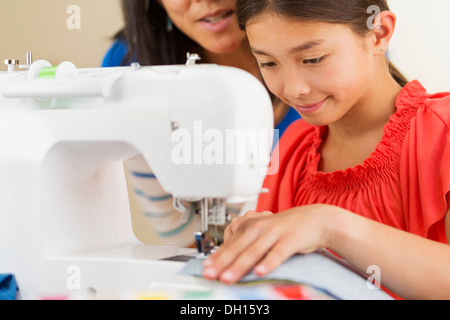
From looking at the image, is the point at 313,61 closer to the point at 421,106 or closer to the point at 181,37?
the point at 421,106

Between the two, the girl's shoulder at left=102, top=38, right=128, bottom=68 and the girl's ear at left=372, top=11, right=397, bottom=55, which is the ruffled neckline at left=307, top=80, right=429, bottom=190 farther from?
the girl's shoulder at left=102, top=38, right=128, bottom=68

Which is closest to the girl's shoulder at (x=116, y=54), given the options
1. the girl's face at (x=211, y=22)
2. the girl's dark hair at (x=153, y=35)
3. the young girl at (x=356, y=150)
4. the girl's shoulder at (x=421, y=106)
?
the girl's dark hair at (x=153, y=35)

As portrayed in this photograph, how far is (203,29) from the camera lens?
1.44 meters

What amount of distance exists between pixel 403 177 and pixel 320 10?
14.4 inches

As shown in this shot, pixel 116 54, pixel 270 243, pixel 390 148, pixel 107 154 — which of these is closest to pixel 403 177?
pixel 390 148

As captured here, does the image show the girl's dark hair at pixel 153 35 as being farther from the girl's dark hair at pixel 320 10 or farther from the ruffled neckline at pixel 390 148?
the ruffled neckline at pixel 390 148

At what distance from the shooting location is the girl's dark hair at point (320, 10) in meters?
0.95

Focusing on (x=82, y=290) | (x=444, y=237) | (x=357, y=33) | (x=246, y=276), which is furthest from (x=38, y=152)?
(x=444, y=237)

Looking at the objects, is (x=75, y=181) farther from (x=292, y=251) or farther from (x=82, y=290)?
(x=292, y=251)

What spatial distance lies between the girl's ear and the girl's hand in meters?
0.49

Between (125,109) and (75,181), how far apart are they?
164mm

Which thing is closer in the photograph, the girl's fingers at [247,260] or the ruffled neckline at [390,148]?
the girl's fingers at [247,260]

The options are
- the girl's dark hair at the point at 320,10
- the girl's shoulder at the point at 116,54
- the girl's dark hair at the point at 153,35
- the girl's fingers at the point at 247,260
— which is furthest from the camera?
the girl's shoulder at the point at 116,54

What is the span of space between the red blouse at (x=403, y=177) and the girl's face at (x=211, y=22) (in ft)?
1.37
